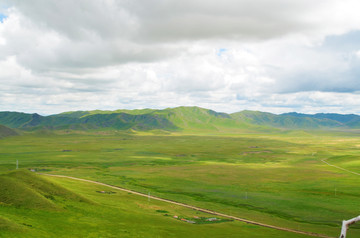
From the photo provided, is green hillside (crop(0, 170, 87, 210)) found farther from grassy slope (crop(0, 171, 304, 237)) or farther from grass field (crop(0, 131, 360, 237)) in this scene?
grass field (crop(0, 131, 360, 237))

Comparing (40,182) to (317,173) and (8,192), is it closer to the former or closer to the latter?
(8,192)

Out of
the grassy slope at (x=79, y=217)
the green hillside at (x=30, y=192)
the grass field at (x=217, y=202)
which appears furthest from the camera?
the green hillside at (x=30, y=192)

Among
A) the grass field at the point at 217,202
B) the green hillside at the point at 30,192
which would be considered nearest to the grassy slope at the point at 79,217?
the green hillside at the point at 30,192

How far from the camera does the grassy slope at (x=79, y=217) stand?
48.2 m

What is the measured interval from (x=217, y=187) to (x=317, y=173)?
5754cm

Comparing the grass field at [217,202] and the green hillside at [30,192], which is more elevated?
the green hillside at [30,192]

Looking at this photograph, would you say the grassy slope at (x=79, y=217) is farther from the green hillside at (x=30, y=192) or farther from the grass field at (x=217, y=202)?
the grass field at (x=217, y=202)

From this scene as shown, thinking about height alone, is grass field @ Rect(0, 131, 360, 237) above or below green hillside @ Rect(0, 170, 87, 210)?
below

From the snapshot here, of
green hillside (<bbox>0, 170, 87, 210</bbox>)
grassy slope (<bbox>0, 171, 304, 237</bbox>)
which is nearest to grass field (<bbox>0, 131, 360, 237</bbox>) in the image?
grassy slope (<bbox>0, 171, 304, 237</bbox>)

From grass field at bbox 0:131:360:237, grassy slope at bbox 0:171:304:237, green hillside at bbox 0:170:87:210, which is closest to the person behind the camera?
grassy slope at bbox 0:171:304:237

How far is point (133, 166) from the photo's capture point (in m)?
161

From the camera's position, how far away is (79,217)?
5759cm

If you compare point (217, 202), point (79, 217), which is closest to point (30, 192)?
point (79, 217)

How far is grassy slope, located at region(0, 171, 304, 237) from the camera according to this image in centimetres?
4816
